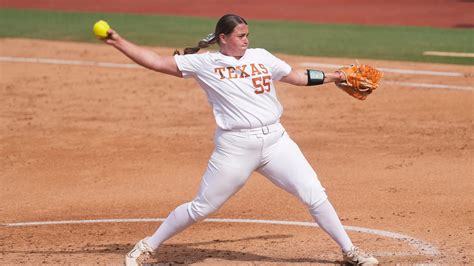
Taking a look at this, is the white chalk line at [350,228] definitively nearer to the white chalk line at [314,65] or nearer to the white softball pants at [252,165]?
the white softball pants at [252,165]

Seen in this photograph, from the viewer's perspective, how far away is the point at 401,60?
18.6 m

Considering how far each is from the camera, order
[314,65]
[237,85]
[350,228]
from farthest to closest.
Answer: [314,65] < [350,228] < [237,85]

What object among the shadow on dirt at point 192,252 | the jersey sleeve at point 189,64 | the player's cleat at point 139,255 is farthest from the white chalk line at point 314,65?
the player's cleat at point 139,255

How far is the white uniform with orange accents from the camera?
26.4ft

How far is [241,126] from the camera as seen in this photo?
805 centimetres

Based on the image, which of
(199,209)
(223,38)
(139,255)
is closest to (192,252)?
(139,255)

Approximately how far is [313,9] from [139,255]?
1735cm

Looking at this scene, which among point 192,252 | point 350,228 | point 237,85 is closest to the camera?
point 237,85

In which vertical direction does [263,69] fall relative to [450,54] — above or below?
above

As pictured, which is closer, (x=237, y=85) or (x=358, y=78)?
(x=237, y=85)

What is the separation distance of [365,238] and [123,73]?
9.59 metres

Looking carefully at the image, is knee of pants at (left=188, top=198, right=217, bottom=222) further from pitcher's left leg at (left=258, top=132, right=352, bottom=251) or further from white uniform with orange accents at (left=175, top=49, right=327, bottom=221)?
pitcher's left leg at (left=258, top=132, right=352, bottom=251)

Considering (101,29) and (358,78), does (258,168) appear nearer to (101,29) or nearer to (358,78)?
(358,78)

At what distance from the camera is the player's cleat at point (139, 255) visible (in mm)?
8273
